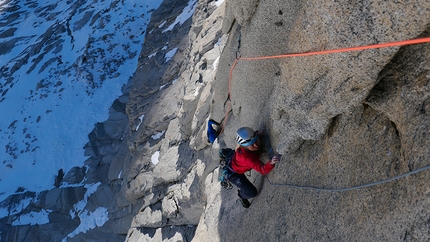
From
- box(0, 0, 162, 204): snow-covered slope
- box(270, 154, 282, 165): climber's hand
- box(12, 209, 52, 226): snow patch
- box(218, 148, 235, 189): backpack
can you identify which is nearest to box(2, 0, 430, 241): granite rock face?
box(270, 154, 282, 165): climber's hand

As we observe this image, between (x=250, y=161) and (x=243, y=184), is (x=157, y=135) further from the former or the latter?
(x=250, y=161)

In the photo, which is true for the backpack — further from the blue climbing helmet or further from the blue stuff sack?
the blue stuff sack

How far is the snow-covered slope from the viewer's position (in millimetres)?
31234

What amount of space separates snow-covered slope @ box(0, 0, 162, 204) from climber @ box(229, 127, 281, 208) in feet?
83.8

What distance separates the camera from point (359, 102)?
4316 mm

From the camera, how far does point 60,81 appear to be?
37.5 meters

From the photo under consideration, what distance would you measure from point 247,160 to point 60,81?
120 feet

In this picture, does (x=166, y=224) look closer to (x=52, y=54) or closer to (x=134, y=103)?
(x=134, y=103)

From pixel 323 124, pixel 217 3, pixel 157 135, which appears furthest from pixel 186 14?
pixel 323 124

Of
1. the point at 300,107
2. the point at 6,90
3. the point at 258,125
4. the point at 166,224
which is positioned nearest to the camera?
the point at 300,107

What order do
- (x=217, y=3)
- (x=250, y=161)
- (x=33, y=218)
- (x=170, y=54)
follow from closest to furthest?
1. (x=250, y=161)
2. (x=217, y=3)
3. (x=33, y=218)
4. (x=170, y=54)

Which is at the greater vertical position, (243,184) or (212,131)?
(243,184)

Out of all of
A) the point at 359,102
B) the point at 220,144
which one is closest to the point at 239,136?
the point at 359,102

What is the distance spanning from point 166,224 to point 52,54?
109 ft
